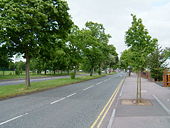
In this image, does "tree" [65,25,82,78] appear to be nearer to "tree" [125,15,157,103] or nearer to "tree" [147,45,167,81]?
"tree" [147,45,167,81]

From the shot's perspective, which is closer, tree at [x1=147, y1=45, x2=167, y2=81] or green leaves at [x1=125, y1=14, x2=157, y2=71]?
green leaves at [x1=125, y1=14, x2=157, y2=71]

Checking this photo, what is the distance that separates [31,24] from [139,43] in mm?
8856

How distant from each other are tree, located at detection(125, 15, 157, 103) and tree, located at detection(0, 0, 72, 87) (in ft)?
23.3

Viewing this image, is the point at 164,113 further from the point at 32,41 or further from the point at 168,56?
the point at 168,56

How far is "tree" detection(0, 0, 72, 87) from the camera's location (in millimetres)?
14219

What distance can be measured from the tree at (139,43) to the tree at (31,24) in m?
7.09

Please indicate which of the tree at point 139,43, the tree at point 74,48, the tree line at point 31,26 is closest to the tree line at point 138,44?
the tree at point 139,43

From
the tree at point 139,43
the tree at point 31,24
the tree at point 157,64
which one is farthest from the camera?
the tree at point 157,64

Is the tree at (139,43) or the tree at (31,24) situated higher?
the tree at (31,24)

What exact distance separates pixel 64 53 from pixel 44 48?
1280 cm

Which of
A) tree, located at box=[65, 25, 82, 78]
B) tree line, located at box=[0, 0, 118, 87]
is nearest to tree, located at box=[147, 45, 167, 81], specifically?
tree, located at box=[65, 25, 82, 78]

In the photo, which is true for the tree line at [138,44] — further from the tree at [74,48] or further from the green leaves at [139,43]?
the tree at [74,48]

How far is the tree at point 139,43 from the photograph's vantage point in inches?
467


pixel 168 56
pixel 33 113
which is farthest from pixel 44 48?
pixel 168 56
